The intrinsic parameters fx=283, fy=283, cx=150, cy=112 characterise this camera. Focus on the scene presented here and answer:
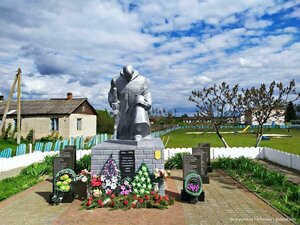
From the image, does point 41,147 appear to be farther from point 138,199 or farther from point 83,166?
point 138,199

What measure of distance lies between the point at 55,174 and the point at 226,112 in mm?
13200

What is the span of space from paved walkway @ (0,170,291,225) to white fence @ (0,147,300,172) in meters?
4.84

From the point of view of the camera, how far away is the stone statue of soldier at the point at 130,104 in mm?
8047

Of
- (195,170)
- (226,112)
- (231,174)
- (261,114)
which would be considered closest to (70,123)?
(226,112)

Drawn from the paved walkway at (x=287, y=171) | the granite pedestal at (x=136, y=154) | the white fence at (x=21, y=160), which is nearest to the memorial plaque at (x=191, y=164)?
the granite pedestal at (x=136, y=154)

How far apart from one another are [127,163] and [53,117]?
20449 mm

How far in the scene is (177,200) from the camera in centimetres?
730

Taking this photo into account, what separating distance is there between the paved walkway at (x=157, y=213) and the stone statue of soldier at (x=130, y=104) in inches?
82.7

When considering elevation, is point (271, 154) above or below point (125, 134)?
below

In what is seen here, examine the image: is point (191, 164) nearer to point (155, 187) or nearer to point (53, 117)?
point (155, 187)

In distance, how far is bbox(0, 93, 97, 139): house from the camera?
2578 cm

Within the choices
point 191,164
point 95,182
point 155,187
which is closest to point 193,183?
point 191,164

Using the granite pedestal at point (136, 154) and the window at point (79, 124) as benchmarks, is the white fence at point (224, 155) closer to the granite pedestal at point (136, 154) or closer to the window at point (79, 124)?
the granite pedestal at point (136, 154)

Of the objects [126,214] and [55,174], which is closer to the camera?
[126,214]
